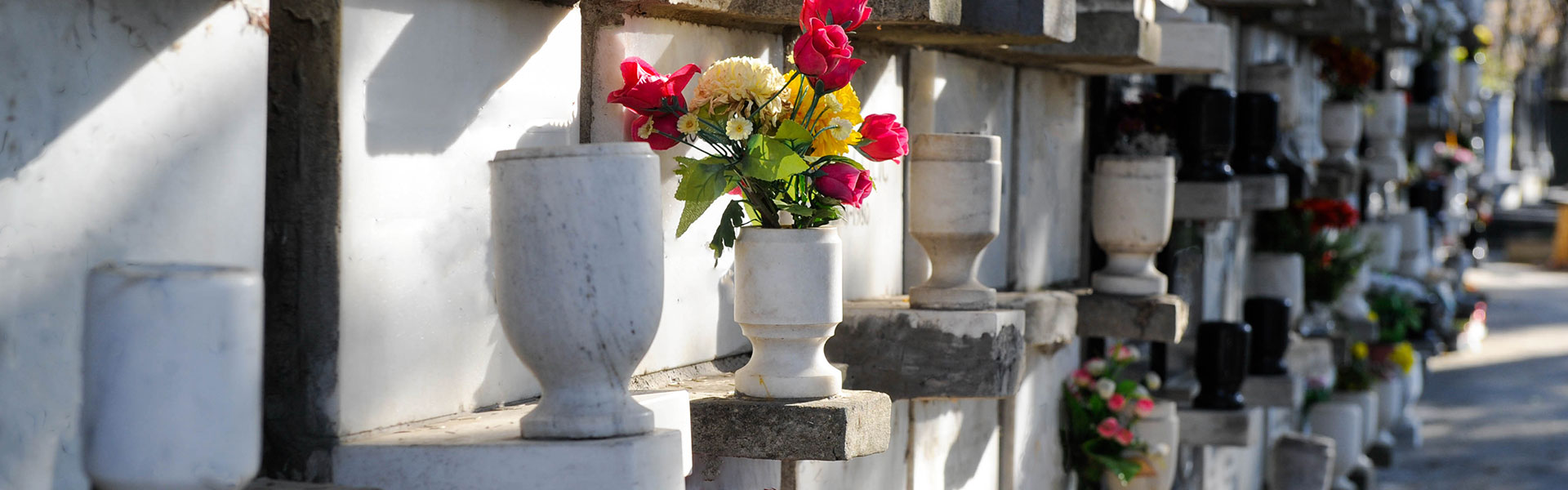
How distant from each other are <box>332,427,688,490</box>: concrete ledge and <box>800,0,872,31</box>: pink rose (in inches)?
26.1

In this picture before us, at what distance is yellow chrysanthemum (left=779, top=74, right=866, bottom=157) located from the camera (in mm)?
2115

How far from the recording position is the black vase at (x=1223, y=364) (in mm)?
4766

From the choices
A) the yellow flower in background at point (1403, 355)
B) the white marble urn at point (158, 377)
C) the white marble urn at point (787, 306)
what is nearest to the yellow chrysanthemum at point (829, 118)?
the white marble urn at point (787, 306)

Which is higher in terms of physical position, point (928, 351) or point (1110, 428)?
point (928, 351)

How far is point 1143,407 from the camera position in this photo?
13.8 feet

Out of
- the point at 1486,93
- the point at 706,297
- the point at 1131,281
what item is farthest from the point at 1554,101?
the point at 706,297

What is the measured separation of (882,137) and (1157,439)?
240cm

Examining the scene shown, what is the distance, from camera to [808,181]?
2148 millimetres

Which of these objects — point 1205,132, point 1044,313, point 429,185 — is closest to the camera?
point 429,185

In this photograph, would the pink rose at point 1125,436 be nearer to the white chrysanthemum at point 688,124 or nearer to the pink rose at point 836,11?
the pink rose at point 836,11

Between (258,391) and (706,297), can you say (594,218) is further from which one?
(706,297)

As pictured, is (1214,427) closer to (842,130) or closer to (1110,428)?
(1110,428)

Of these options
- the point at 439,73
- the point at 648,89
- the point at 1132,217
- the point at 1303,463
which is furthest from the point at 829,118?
the point at 1303,463

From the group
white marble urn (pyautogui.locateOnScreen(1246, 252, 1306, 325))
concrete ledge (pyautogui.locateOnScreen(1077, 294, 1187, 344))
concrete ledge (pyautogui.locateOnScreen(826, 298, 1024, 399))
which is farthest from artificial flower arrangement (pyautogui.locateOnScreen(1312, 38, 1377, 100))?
concrete ledge (pyautogui.locateOnScreen(826, 298, 1024, 399))
